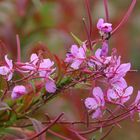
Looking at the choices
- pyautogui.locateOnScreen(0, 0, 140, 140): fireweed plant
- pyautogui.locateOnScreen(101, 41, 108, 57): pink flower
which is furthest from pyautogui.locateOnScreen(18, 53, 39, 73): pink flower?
pyautogui.locateOnScreen(101, 41, 108, 57): pink flower

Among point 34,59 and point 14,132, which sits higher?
point 34,59

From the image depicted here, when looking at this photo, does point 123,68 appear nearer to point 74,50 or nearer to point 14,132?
point 74,50

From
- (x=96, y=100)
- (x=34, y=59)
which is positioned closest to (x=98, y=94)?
(x=96, y=100)

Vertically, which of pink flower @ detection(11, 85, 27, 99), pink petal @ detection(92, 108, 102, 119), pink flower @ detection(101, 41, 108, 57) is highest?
pink flower @ detection(101, 41, 108, 57)

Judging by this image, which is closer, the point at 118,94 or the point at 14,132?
the point at 118,94

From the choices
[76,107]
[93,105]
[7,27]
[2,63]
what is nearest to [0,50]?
[2,63]

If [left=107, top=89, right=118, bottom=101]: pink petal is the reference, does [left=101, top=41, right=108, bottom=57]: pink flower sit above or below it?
above

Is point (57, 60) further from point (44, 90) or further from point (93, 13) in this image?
point (93, 13)

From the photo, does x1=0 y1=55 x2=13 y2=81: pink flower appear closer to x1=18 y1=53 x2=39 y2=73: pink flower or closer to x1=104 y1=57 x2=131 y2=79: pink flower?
x1=18 y1=53 x2=39 y2=73: pink flower

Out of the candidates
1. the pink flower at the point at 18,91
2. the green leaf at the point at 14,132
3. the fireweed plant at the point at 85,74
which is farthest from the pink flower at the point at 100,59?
the green leaf at the point at 14,132
